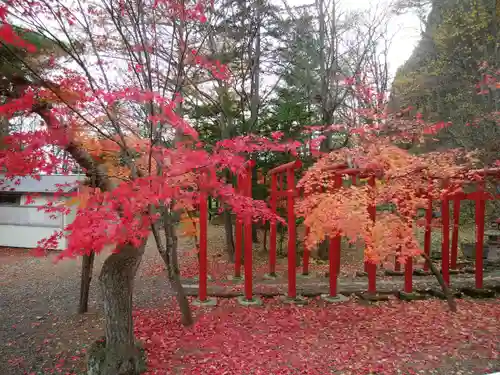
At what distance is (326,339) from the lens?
6.38 metres

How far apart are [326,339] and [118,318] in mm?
3743

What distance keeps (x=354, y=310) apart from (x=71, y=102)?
23.3ft

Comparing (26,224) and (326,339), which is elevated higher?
(26,224)

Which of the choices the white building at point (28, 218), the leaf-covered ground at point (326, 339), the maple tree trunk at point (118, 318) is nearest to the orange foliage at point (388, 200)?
the leaf-covered ground at point (326, 339)

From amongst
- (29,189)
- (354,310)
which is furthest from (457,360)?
(29,189)

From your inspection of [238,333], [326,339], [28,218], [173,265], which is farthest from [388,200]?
[28,218]

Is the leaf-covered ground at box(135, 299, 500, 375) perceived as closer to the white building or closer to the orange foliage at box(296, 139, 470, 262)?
the orange foliage at box(296, 139, 470, 262)

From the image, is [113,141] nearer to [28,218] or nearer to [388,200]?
[388,200]

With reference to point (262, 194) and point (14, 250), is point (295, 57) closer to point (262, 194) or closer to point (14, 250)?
point (262, 194)

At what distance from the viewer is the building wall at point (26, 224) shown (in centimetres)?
1583

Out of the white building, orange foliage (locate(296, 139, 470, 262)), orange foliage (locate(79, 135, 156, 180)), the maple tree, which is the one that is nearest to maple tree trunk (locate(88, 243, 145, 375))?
the maple tree

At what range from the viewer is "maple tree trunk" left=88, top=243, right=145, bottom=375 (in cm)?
520

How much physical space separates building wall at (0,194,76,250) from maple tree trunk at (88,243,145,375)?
12.2 meters

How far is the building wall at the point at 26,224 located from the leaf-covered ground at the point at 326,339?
10459 millimetres
